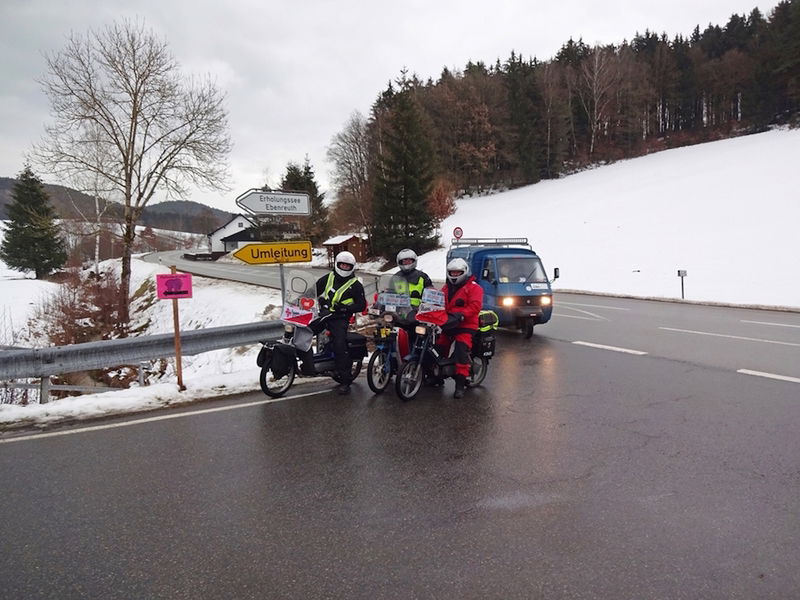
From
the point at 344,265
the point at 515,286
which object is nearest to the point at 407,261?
the point at 344,265

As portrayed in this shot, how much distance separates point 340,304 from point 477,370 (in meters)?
2.24

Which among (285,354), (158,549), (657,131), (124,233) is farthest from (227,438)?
(657,131)

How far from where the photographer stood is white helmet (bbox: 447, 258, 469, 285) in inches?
253

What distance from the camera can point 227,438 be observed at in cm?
499

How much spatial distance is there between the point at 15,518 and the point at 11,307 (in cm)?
2556

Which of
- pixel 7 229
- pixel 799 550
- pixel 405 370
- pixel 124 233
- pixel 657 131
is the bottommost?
pixel 799 550

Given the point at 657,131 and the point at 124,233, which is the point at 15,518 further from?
the point at 657,131

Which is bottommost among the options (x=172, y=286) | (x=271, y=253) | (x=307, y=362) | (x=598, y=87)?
(x=307, y=362)

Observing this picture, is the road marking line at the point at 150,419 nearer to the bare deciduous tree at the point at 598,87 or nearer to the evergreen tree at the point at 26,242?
the evergreen tree at the point at 26,242

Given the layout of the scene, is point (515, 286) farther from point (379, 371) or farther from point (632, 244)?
point (632, 244)

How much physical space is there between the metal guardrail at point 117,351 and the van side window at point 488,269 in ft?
16.7

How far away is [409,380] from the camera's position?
6.28 meters

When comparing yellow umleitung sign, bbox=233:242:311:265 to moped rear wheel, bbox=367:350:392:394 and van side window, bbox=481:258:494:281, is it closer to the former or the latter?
moped rear wheel, bbox=367:350:392:394

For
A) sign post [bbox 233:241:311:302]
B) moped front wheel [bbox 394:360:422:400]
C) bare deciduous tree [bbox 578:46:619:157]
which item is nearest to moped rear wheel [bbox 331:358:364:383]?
moped front wheel [bbox 394:360:422:400]
